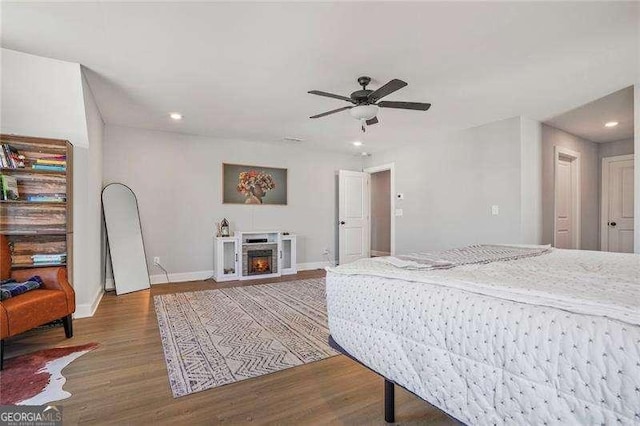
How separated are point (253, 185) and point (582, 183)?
550 centimetres

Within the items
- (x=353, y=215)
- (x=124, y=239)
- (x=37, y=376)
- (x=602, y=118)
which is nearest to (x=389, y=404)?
(x=37, y=376)

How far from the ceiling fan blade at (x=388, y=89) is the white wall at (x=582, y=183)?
2950 millimetres

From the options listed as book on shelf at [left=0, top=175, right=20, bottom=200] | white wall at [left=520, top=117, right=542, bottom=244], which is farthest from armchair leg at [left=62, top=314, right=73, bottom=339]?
white wall at [left=520, top=117, right=542, bottom=244]

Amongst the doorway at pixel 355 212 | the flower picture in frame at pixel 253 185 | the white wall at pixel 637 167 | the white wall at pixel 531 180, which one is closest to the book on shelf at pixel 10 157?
the flower picture in frame at pixel 253 185

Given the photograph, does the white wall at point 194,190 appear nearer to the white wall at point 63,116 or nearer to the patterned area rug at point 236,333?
the patterned area rug at point 236,333

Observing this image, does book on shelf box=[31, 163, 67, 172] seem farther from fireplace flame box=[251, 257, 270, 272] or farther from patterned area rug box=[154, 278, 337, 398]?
fireplace flame box=[251, 257, 270, 272]

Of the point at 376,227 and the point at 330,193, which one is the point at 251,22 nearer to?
the point at 330,193

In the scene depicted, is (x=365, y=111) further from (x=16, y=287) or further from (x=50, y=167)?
(x=16, y=287)

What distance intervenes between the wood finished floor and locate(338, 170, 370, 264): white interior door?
4.11 m

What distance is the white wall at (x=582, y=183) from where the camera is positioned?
170 inches

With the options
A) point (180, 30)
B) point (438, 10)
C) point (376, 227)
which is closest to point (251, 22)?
point (180, 30)

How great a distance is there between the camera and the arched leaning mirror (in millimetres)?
4320

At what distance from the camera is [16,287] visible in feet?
7.85

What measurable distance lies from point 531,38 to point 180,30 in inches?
101
